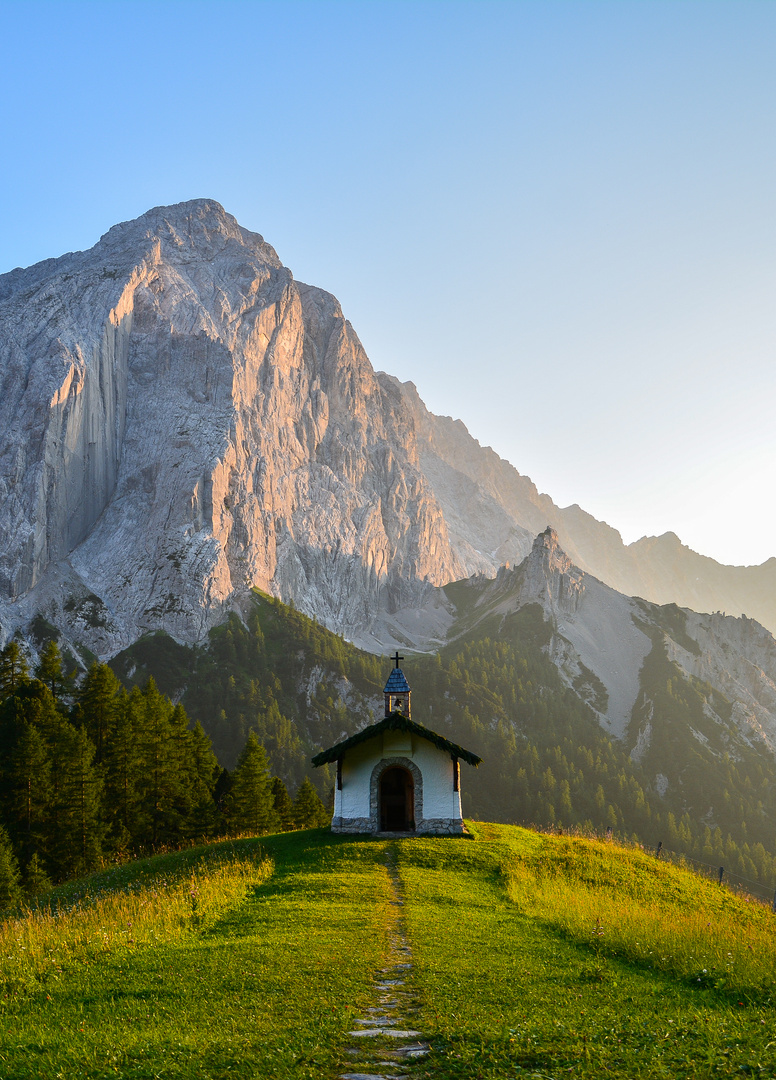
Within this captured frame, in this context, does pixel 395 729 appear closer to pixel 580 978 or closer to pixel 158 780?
pixel 580 978

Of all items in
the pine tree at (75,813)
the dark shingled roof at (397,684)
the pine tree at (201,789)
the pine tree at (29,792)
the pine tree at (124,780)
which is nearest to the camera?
the dark shingled roof at (397,684)

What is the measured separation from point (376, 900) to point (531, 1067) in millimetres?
14395

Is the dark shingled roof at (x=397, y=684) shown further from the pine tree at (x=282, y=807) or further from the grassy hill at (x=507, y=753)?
the grassy hill at (x=507, y=753)

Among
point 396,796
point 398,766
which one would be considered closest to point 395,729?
point 398,766

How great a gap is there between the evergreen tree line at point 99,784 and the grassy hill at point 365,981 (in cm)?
2272

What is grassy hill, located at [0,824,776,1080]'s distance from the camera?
9.28 m

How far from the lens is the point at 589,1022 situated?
11062 millimetres

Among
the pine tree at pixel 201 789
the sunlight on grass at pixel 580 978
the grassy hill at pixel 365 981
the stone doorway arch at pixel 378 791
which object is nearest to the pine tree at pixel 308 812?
the pine tree at pixel 201 789

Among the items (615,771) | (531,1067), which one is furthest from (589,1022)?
(615,771)

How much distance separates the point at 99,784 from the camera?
156ft

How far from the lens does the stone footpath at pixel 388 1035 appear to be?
9016mm

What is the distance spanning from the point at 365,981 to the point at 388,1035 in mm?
3118

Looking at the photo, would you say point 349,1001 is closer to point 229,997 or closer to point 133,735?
point 229,997

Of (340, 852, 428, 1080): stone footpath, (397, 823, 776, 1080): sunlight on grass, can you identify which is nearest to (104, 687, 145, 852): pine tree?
(397, 823, 776, 1080): sunlight on grass
